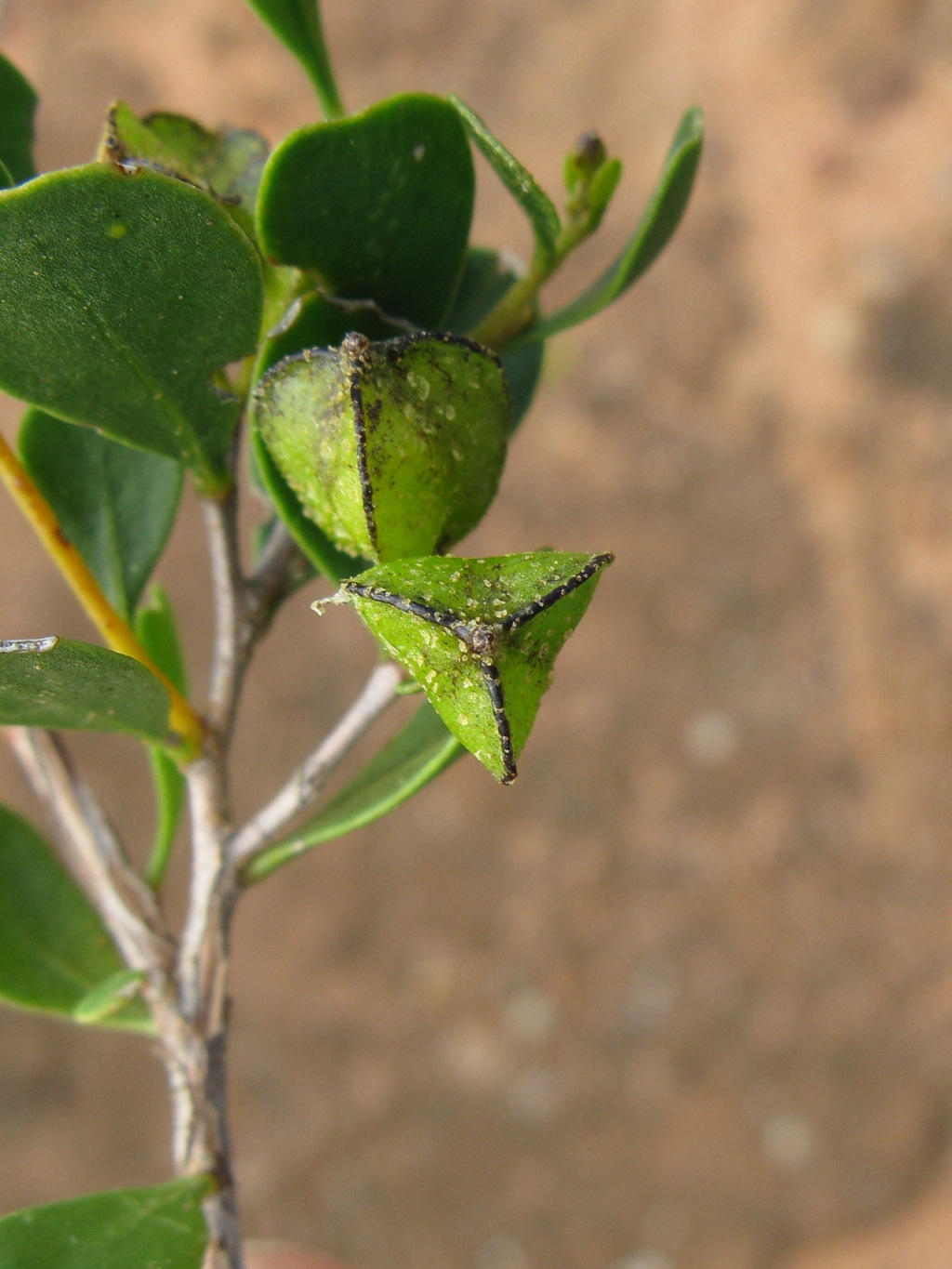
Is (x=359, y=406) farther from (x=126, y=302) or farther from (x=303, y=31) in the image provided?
(x=303, y=31)

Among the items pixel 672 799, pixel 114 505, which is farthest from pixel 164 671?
pixel 672 799

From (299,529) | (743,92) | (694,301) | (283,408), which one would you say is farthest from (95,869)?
(743,92)

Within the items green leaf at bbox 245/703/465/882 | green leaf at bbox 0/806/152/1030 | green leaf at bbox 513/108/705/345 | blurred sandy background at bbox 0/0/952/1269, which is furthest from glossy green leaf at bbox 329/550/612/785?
blurred sandy background at bbox 0/0/952/1269

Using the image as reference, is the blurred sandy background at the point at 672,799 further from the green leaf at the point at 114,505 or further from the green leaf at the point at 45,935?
the green leaf at the point at 114,505

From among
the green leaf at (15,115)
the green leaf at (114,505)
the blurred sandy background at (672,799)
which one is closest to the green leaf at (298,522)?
the green leaf at (114,505)

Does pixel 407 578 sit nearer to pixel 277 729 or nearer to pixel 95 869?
pixel 95 869

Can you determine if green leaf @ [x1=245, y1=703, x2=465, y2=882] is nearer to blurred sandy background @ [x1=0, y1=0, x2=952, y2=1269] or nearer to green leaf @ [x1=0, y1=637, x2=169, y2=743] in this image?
green leaf @ [x1=0, y1=637, x2=169, y2=743]
